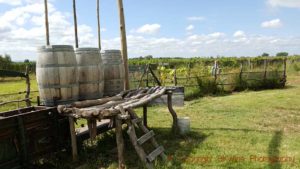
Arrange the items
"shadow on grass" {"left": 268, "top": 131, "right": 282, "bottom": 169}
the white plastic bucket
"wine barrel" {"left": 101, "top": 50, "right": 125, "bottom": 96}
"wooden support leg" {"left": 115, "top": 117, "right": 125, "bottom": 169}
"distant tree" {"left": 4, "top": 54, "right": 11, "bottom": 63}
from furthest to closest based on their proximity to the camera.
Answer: "distant tree" {"left": 4, "top": 54, "right": 11, "bottom": 63} → the white plastic bucket → "wine barrel" {"left": 101, "top": 50, "right": 125, "bottom": 96} → "shadow on grass" {"left": 268, "top": 131, "right": 282, "bottom": 169} → "wooden support leg" {"left": 115, "top": 117, "right": 125, "bottom": 169}

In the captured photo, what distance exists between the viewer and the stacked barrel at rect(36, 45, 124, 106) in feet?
15.6

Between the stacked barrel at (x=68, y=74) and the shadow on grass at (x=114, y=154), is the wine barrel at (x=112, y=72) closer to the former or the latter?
the stacked barrel at (x=68, y=74)

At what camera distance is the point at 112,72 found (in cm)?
602

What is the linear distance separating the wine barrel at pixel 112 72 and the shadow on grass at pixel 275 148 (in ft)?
9.78

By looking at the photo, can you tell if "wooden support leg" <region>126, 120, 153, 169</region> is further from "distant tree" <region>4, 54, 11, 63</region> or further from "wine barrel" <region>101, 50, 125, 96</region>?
"distant tree" <region>4, 54, 11, 63</region>

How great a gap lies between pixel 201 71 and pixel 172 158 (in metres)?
9.33

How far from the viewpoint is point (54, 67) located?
4.76 meters

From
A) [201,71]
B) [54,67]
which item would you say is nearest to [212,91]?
[201,71]

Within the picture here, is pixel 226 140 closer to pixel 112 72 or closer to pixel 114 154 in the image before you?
pixel 114 154

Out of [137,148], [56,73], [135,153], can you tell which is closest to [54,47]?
[56,73]

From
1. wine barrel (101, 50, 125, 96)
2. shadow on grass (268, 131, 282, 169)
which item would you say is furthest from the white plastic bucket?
shadow on grass (268, 131, 282, 169)

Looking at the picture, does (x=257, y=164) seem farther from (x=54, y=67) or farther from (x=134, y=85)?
(x=134, y=85)

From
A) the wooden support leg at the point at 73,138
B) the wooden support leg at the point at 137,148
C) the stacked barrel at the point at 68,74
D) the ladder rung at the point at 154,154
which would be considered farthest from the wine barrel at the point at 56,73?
the ladder rung at the point at 154,154

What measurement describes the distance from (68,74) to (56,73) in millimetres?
181
